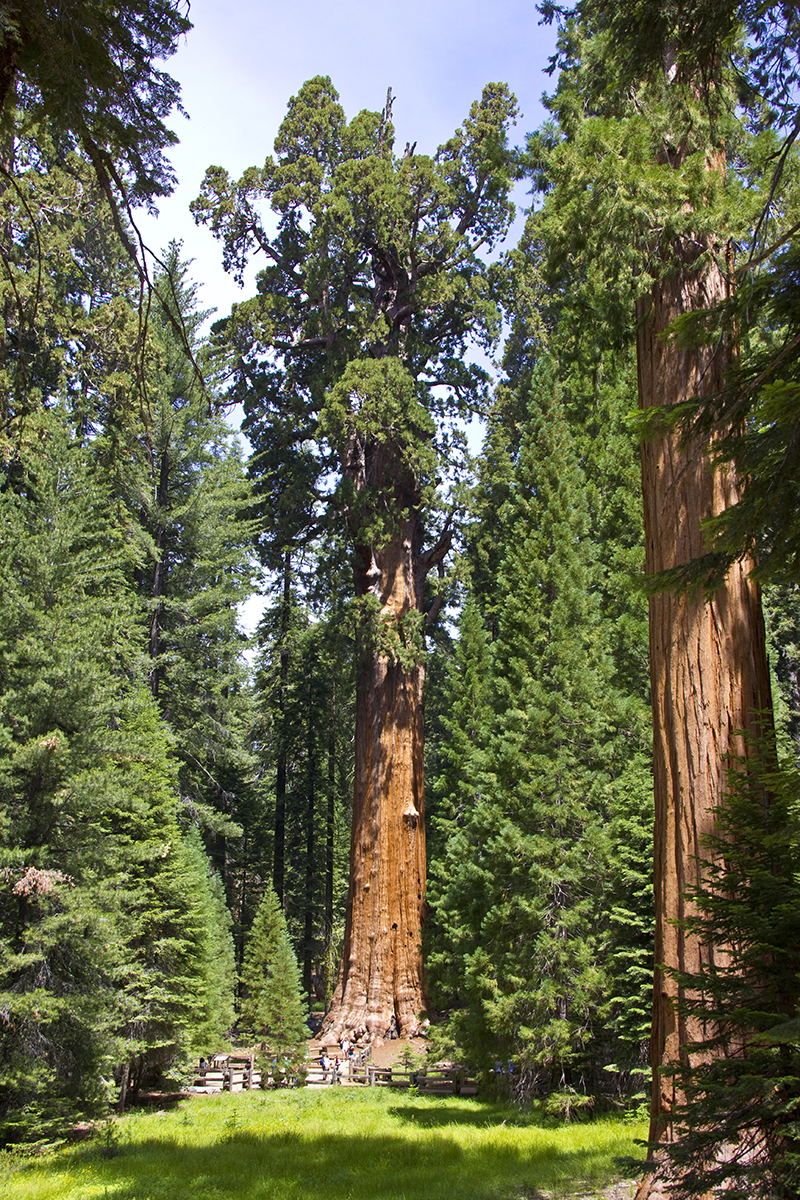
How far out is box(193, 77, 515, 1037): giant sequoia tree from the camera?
20.3 m

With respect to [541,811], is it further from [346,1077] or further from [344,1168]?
[346,1077]

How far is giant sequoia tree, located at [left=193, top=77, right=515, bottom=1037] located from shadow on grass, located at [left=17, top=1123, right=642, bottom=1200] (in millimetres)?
8747

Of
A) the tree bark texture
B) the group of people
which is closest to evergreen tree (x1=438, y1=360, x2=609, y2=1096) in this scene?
the group of people

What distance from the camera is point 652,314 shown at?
256 inches

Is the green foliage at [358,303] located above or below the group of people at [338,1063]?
above

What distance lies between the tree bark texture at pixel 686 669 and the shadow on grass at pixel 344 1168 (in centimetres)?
350

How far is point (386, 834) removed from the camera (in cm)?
2077

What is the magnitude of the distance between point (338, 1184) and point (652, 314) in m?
8.61

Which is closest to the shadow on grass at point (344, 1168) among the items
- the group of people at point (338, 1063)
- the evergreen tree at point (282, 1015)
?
the group of people at point (338, 1063)

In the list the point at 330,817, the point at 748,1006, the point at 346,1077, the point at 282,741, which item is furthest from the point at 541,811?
the point at 330,817

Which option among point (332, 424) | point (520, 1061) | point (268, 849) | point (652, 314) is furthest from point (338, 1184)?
point (268, 849)

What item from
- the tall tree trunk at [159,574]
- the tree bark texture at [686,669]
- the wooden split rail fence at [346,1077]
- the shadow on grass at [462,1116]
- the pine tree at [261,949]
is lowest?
the wooden split rail fence at [346,1077]

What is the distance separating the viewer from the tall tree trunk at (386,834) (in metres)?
20.1

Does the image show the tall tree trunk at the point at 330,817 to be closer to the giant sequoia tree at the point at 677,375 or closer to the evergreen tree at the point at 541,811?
the evergreen tree at the point at 541,811
